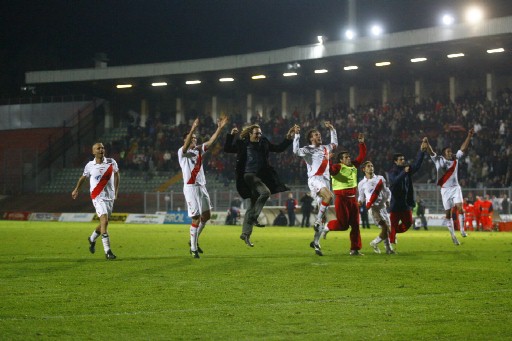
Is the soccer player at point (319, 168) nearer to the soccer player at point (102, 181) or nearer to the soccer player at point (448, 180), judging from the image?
the soccer player at point (102, 181)

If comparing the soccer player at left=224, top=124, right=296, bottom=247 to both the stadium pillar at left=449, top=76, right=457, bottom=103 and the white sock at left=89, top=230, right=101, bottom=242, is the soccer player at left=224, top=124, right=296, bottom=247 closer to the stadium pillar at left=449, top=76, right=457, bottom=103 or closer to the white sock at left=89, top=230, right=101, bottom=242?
the white sock at left=89, top=230, right=101, bottom=242

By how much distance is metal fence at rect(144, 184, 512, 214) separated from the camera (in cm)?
4053

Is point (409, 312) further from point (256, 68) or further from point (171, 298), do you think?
point (256, 68)

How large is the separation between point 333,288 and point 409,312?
248 centimetres

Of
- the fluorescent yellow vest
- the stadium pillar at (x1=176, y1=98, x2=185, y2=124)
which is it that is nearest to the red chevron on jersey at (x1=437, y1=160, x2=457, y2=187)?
the fluorescent yellow vest

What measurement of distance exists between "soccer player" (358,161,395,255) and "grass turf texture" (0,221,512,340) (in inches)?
62.3

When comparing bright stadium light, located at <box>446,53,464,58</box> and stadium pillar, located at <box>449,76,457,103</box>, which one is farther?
stadium pillar, located at <box>449,76,457,103</box>

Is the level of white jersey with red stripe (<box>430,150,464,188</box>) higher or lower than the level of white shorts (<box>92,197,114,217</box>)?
higher

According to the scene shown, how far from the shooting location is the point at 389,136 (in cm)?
5053

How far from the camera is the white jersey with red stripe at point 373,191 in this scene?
20312mm

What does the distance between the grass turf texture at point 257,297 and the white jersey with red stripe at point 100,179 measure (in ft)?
4.51

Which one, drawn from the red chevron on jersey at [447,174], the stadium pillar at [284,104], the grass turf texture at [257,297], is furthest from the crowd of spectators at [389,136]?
the grass turf texture at [257,297]

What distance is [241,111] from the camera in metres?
69.6

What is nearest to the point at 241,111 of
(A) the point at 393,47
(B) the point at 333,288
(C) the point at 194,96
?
(C) the point at 194,96
